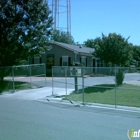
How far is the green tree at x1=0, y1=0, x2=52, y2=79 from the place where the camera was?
20422 millimetres

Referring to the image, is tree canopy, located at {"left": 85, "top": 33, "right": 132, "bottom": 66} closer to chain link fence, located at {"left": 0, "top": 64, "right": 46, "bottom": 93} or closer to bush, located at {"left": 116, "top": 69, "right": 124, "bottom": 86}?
bush, located at {"left": 116, "top": 69, "right": 124, "bottom": 86}

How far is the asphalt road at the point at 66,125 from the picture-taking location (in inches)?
252

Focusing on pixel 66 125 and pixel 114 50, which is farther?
pixel 114 50

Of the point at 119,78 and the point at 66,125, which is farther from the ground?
the point at 119,78

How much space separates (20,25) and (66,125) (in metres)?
14.7

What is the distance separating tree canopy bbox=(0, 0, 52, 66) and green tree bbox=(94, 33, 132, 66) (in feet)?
21.4

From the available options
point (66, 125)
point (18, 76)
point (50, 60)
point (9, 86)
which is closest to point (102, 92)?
point (9, 86)

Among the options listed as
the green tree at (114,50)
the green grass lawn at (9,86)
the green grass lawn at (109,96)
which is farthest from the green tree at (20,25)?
the green grass lawn at (109,96)

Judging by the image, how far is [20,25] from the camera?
20719 mm

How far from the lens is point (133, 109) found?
11023 millimetres

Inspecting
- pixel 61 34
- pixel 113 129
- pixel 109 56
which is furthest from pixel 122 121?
pixel 61 34

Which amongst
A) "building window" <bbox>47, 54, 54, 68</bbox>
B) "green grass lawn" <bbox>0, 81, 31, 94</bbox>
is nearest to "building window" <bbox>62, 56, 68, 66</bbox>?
"building window" <bbox>47, 54, 54, 68</bbox>

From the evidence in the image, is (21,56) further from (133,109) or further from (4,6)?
(133,109)

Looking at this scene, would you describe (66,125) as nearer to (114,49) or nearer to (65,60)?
(114,49)
